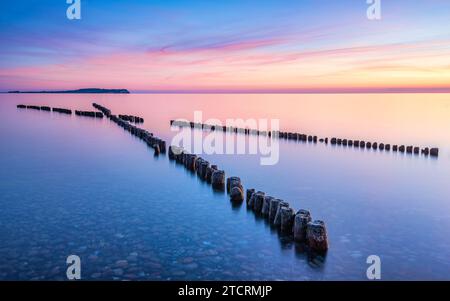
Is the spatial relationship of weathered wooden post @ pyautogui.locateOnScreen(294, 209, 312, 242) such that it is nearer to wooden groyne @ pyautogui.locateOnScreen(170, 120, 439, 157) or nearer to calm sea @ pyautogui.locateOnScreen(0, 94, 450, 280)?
calm sea @ pyautogui.locateOnScreen(0, 94, 450, 280)

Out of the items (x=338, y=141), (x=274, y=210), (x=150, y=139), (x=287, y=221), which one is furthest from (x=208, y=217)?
(x=338, y=141)

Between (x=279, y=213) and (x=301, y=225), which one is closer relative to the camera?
(x=301, y=225)

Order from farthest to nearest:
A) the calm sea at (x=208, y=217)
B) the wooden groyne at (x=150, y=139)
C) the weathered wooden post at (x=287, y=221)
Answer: the wooden groyne at (x=150, y=139) → the weathered wooden post at (x=287, y=221) → the calm sea at (x=208, y=217)

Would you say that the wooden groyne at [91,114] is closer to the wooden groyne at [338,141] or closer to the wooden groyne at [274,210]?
the wooden groyne at [338,141]

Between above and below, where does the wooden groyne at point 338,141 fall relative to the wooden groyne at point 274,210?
above

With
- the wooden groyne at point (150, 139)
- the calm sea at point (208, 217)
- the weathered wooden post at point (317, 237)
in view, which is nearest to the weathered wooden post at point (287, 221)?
the calm sea at point (208, 217)

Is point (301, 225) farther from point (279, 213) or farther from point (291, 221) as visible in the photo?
point (279, 213)

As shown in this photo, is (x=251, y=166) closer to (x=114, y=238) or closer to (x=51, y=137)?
(x=114, y=238)

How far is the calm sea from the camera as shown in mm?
8242

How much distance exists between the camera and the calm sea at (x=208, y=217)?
27.0ft

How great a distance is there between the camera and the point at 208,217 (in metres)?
11.5

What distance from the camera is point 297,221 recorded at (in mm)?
9375
